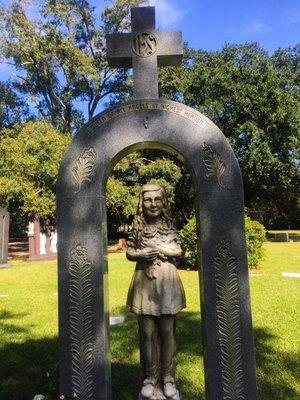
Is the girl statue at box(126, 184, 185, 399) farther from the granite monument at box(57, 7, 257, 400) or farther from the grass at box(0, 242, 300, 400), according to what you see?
the grass at box(0, 242, 300, 400)

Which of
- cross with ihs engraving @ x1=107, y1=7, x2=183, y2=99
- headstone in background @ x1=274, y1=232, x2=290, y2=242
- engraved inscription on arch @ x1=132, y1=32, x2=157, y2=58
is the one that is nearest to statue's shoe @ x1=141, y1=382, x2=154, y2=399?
cross with ihs engraving @ x1=107, y1=7, x2=183, y2=99

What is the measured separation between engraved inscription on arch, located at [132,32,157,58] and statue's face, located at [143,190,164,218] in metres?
1.65

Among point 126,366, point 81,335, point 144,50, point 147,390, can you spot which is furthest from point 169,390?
point 144,50

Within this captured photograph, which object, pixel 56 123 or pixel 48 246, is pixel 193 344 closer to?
pixel 48 246

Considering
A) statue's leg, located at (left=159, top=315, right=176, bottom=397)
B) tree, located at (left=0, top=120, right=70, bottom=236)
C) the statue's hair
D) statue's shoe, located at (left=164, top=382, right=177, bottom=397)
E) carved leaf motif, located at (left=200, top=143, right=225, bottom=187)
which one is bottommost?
statue's shoe, located at (left=164, top=382, right=177, bottom=397)

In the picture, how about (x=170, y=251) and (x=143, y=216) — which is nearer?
(x=170, y=251)

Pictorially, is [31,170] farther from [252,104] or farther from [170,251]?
[170,251]

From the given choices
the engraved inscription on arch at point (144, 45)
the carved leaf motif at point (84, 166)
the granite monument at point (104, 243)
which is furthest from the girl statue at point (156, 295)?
the engraved inscription on arch at point (144, 45)

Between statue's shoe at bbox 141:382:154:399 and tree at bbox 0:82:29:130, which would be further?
tree at bbox 0:82:29:130

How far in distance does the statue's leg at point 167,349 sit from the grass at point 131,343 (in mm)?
1028

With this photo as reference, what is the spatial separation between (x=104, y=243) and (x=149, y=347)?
1.17 meters

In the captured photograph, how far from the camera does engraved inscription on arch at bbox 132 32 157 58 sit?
181 inches

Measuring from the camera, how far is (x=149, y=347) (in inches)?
159

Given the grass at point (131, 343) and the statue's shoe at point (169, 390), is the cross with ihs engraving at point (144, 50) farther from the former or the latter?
the grass at point (131, 343)
